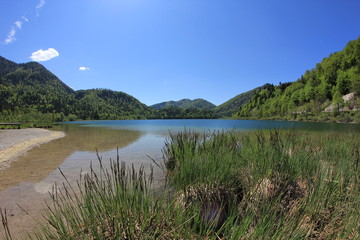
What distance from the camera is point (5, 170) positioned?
32.4 feet

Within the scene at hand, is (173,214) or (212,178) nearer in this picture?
(173,214)

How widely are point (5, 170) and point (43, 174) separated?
9.12 ft

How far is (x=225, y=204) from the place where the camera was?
9.43 ft

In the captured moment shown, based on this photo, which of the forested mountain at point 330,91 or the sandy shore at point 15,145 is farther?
the forested mountain at point 330,91

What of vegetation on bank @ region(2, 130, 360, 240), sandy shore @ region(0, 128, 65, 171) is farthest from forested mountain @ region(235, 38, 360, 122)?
sandy shore @ region(0, 128, 65, 171)

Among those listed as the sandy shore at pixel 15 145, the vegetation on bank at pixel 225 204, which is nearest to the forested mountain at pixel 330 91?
the vegetation on bank at pixel 225 204

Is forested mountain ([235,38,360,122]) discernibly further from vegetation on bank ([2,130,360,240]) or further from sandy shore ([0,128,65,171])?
sandy shore ([0,128,65,171])

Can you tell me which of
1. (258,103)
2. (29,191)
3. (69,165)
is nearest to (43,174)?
(69,165)

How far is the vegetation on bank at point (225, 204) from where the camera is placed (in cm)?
195

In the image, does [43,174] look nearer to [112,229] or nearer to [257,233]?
[112,229]

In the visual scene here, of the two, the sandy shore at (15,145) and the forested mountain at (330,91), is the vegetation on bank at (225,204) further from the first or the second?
the forested mountain at (330,91)

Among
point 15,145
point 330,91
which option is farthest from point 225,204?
point 330,91

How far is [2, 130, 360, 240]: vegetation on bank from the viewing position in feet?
6.40

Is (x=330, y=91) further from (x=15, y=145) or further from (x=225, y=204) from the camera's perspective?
(x=15, y=145)
